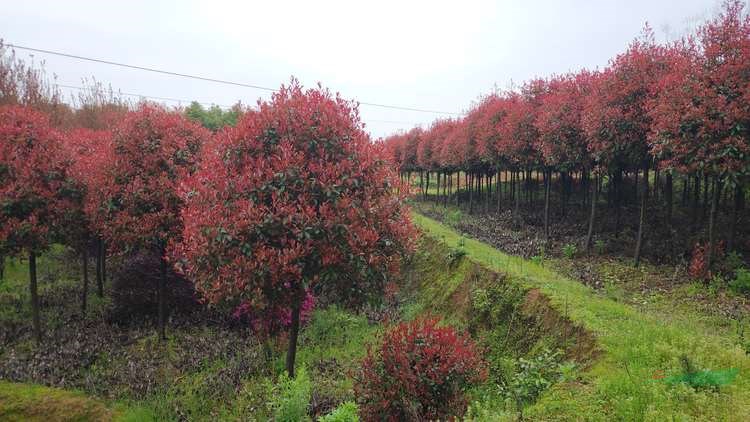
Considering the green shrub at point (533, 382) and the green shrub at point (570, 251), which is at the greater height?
the green shrub at point (570, 251)

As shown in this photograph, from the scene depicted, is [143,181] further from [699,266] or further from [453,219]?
[453,219]

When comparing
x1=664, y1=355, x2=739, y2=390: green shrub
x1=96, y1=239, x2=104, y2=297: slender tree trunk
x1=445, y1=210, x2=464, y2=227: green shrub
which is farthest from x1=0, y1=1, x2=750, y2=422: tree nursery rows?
x1=445, y1=210, x2=464, y2=227: green shrub

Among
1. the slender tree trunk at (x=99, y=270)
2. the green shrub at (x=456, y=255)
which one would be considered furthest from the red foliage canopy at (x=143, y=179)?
the green shrub at (x=456, y=255)

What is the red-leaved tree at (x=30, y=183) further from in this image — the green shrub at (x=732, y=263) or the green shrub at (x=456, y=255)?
the green shrub at (x=732, y=263)

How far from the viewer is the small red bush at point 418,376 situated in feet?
16.4

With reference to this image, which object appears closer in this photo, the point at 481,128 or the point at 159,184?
the point at 159,184

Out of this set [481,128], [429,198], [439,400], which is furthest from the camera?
[429,198]

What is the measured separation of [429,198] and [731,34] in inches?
1110

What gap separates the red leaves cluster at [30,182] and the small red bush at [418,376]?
26.5 feet

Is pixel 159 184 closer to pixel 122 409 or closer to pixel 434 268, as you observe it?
pixel 122 409

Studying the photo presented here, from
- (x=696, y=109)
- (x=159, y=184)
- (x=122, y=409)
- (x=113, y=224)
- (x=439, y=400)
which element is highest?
(x=696, y=109)

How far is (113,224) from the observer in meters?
9.15

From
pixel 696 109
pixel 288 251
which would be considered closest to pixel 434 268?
pixel 696 109

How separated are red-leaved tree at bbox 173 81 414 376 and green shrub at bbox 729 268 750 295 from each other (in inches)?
318
